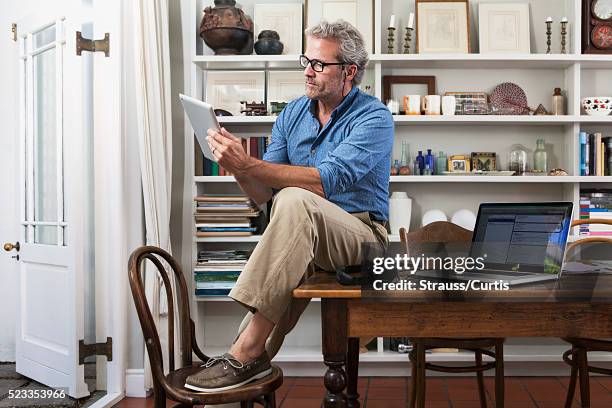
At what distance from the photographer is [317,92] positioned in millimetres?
2523

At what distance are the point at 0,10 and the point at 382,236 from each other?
3.30 metres

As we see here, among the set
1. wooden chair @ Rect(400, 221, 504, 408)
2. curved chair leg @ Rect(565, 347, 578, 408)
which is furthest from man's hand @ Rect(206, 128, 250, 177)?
curved chair leg @ Rect(565, 347, 578, 408)

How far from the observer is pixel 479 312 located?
1.70 meters

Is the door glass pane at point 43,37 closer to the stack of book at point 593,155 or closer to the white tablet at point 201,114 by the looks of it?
the white tablet at point 201,114

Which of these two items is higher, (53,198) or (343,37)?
(343,37)

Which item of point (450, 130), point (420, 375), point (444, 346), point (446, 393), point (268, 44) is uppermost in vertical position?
point (268, 44)

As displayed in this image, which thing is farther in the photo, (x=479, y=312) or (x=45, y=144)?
(x=45, y=144)

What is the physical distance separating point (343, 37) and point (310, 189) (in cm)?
63

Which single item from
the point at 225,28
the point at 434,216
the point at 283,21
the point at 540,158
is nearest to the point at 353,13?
the point at 283,21

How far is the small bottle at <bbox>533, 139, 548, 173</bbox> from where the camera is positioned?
4238mm

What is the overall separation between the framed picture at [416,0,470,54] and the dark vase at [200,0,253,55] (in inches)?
42.2

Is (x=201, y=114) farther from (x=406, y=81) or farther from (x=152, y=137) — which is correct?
(x=406, y=81)

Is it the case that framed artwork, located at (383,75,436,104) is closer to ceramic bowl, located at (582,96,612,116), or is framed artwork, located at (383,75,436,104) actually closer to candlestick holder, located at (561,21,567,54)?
candlestick holder, located at (561,21,567,54)

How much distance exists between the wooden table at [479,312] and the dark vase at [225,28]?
274cm
